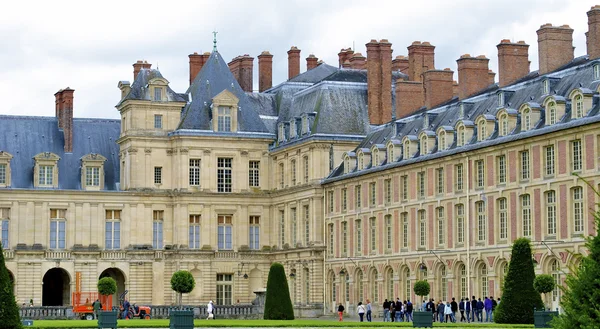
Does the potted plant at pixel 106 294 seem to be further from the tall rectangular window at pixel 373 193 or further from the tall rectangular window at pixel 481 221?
the tall rectangular window at pixel 481 221

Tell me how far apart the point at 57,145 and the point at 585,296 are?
52.5 m

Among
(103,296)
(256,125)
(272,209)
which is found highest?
(256,125)

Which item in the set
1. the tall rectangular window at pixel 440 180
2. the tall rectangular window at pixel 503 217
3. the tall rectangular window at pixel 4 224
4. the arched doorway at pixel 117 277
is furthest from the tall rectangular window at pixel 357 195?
the tall rectangular window at pixel 4 224

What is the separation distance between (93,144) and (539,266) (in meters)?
30.0

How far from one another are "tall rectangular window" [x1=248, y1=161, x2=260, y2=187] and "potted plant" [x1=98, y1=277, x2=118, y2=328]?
31.4ft

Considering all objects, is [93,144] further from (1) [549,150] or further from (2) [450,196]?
(1) [549,150]

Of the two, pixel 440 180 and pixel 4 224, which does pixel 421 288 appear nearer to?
pixel 440 180

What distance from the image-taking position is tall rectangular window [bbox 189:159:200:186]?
66.2 metres

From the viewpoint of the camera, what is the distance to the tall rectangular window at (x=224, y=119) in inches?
2630

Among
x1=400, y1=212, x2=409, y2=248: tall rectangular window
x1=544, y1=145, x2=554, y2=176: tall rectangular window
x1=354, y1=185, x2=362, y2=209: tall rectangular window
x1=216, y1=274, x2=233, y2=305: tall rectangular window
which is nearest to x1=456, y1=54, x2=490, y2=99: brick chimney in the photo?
x1=400, y1=212, x2=409, y2=248: tall rectangular window

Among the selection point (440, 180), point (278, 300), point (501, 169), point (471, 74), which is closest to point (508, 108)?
point (501, 169)

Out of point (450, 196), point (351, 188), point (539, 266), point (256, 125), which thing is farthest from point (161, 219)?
point (539, 266)

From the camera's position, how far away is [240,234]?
66.8 metres

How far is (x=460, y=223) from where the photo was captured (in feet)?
169
